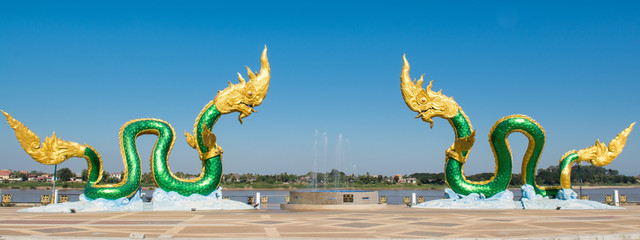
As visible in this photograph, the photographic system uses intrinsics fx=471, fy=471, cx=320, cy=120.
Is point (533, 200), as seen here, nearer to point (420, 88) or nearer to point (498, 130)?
point (498, 130)

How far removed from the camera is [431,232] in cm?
1073

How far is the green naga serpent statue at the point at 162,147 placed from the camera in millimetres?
17484

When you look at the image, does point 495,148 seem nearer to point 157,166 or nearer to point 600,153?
point 600,153

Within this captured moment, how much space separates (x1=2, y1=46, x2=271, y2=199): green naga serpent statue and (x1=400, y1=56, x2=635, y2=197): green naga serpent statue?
6699 millimetres

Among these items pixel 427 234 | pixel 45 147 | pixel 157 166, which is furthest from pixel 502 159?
pixel 45 147

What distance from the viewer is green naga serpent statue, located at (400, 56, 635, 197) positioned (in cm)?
1967

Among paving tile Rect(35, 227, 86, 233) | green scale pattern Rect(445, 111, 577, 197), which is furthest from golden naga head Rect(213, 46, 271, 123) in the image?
paving tile Rect(35, 227, 86, 233)

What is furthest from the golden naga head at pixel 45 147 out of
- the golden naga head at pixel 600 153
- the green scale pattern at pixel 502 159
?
the golden naga head at pixel 600 153

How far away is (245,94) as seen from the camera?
1922cm

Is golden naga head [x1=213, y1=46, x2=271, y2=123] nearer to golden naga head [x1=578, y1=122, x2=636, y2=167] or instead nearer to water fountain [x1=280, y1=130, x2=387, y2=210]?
water fountain [x1=280, y1=130, x2=387, y2=210]

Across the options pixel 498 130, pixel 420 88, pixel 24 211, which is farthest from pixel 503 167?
pixel 24 211

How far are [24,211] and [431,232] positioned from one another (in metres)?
14.7

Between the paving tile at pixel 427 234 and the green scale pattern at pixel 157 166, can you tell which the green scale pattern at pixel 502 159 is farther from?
the green scale pattern at pixel 157 166

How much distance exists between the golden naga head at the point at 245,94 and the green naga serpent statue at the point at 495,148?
19.6ft
